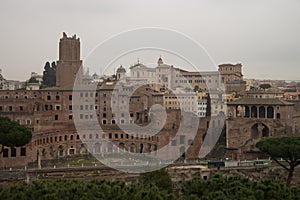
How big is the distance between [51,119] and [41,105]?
282 cm

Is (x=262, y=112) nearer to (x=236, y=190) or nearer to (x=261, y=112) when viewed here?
(x=261, y=112)

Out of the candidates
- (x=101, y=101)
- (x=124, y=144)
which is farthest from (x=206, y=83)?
(x=124, y=144)

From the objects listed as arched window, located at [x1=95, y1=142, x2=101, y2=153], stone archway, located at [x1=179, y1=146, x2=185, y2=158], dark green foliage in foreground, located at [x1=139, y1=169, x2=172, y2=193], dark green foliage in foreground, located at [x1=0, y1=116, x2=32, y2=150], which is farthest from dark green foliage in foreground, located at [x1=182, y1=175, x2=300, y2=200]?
arched window, located at [x1=95, y1=142, x2=101, y2=153]

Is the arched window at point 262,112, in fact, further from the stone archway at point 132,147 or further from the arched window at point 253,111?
the stone archway at point 132,147

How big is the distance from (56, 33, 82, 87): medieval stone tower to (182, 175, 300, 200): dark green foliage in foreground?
4058 centimetres

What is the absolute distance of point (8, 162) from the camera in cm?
3669

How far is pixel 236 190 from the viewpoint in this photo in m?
16.9

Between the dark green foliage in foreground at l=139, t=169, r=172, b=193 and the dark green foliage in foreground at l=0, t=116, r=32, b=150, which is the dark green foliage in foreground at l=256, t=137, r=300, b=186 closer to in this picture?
the dark green foliage in foreground at l=139, t=169, r=172, b=193

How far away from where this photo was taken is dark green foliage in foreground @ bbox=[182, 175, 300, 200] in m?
16.5

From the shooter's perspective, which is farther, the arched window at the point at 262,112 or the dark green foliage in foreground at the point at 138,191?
the arched window at the point at 262,112

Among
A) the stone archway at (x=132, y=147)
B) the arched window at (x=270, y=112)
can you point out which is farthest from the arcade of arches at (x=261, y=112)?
the stone archway at (x=132, y=147)

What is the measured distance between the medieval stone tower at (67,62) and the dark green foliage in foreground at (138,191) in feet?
132

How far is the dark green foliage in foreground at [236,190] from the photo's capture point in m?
16.5

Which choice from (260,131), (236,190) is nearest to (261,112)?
(260,131)
